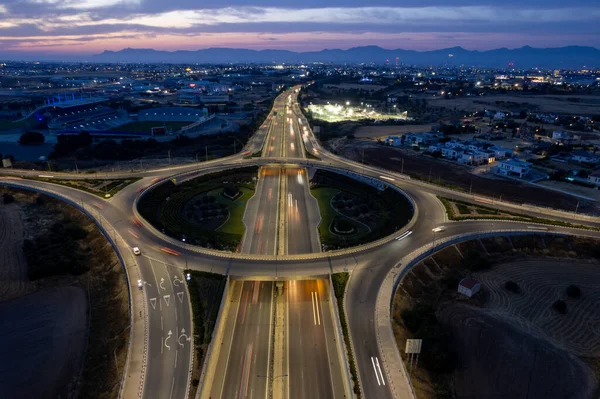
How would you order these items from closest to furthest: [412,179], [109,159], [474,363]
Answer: [474,363], [412,179], [109,159]

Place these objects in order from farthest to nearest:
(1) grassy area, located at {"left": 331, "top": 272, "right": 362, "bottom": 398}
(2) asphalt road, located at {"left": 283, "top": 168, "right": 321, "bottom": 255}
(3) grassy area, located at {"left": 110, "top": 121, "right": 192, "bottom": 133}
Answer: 1. (3) grassy area, located at {"left": 110, "top": 121, "right": 192, "bottom": 133}
2. (2) asphalt road, located at {"left": 283, "top": 168, "right": 321, "bottom": 255}
3. (1) grassy area, located at {"left": 331, "top": 272, "right": 362, "bottom": 398}

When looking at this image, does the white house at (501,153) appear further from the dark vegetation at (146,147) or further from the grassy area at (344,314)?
the grassy area at (344,314)

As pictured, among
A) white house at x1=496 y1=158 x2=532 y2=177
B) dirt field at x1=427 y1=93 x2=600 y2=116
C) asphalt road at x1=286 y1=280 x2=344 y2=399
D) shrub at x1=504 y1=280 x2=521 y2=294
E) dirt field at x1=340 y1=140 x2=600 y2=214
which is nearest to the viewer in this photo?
asphalt road at x1=286 y1=280 x2=344 y2=399

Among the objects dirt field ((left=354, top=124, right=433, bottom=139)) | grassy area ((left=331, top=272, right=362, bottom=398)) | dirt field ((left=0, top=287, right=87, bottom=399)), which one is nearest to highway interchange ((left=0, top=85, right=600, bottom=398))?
grassy area ((left=331, top=272, right=362, bottom=398))

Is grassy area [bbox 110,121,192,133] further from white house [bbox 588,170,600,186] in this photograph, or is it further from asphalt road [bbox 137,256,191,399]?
white house [bbox 588,170,600,186]

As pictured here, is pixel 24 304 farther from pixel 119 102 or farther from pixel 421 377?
pixel 119 102

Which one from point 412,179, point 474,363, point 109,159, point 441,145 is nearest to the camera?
point 474,363

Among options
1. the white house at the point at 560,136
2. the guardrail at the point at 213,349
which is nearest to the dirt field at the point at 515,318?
the guardrail at the point at 213,349

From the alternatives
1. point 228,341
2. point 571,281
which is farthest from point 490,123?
point 228,341
